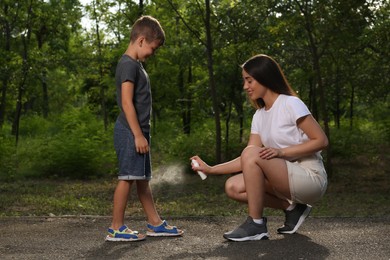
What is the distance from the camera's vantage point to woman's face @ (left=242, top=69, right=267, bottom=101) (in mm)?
5195

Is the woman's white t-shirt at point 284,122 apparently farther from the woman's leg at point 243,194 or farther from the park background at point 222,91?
the park background at point 222,91

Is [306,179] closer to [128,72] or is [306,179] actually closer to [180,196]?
[128,72]

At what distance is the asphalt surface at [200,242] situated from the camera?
4.79 metres

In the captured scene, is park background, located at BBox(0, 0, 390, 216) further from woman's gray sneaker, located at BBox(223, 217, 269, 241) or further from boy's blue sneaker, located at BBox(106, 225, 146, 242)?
woman's gray sneaker, located at BBox(223, 217, 269, 241)

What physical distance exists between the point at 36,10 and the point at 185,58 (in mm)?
4229

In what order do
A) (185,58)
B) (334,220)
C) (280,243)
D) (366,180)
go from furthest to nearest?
1. (185,58)
2. (366,180)
3. (334,220)
4. (280,243)

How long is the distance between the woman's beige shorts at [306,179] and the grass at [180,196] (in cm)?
230

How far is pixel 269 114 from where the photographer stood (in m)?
5.24

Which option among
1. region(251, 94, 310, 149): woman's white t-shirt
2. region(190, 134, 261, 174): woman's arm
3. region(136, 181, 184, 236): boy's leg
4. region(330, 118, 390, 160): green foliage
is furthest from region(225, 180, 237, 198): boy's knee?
region(330, 118, 390, 160): green foliage

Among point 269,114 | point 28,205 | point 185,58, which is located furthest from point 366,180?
point 269,114

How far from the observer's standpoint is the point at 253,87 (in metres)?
5.20

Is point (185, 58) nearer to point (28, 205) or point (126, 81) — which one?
point (28, 205)

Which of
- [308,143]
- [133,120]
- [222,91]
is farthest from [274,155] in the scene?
[222,91]

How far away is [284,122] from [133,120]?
1.12 m
